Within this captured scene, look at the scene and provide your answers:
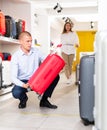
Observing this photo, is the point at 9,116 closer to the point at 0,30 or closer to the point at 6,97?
the point at 6,97

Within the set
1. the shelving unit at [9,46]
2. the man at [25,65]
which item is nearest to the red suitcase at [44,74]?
the man at [25,65]

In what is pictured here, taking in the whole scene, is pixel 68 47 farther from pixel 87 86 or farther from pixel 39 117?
pixel 87 86

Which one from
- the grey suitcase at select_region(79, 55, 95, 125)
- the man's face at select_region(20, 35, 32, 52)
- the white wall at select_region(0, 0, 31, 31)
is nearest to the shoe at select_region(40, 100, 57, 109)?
the man's face at select_region(20, 35, 32, 52)

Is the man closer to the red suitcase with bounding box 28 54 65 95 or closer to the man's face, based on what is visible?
the man's face

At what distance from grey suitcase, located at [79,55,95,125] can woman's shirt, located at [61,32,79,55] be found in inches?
149

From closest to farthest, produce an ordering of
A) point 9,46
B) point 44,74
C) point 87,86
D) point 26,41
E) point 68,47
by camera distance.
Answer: point 87,86 < point 44,74 < point 26,41 < point 9,46 < point 68,47

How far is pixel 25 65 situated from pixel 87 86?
1258 millimetres

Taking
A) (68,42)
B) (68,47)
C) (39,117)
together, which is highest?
(68,42)

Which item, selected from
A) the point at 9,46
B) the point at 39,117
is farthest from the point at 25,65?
the point at 9,46

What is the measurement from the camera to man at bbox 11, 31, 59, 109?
11.1 feet

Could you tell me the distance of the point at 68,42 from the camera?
20.8 feet

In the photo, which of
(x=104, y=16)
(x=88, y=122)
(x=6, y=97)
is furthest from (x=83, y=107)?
(x=6, y=97)

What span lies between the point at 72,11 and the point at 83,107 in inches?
248

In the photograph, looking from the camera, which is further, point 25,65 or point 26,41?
point 25,65
